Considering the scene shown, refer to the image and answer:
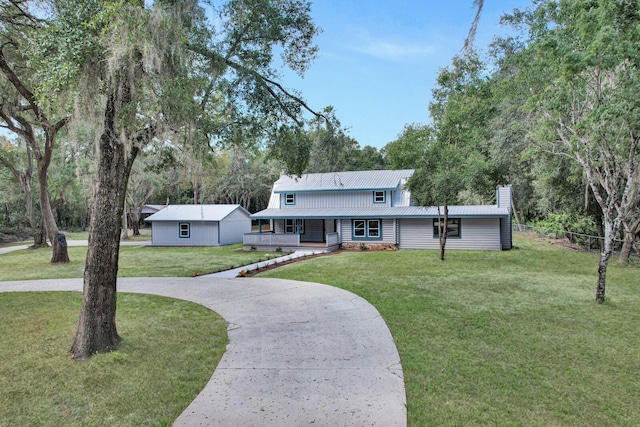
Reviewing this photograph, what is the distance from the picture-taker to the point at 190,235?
23.3 meters

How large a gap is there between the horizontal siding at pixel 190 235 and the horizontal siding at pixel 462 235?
1176cm

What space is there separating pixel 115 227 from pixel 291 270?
25.7 feet

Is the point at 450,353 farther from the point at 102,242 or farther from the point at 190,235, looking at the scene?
the point at 190,235

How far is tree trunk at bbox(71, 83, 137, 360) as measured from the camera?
174 inches

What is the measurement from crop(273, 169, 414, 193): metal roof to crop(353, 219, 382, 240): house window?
6.38 feet

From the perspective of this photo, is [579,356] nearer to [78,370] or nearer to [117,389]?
[117,389]

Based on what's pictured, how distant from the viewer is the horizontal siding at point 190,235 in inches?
899

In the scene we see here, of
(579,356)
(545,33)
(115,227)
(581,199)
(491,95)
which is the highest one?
(491,95)

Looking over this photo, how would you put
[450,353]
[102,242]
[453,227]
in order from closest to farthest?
[102,242]
[450,353]
[453,227]

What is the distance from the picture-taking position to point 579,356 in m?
4.62

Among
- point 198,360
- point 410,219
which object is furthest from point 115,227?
point 410,219

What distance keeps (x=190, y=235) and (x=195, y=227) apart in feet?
2.12

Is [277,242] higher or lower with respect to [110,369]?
higher

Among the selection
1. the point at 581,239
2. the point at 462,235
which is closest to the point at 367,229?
the point at 462,235
